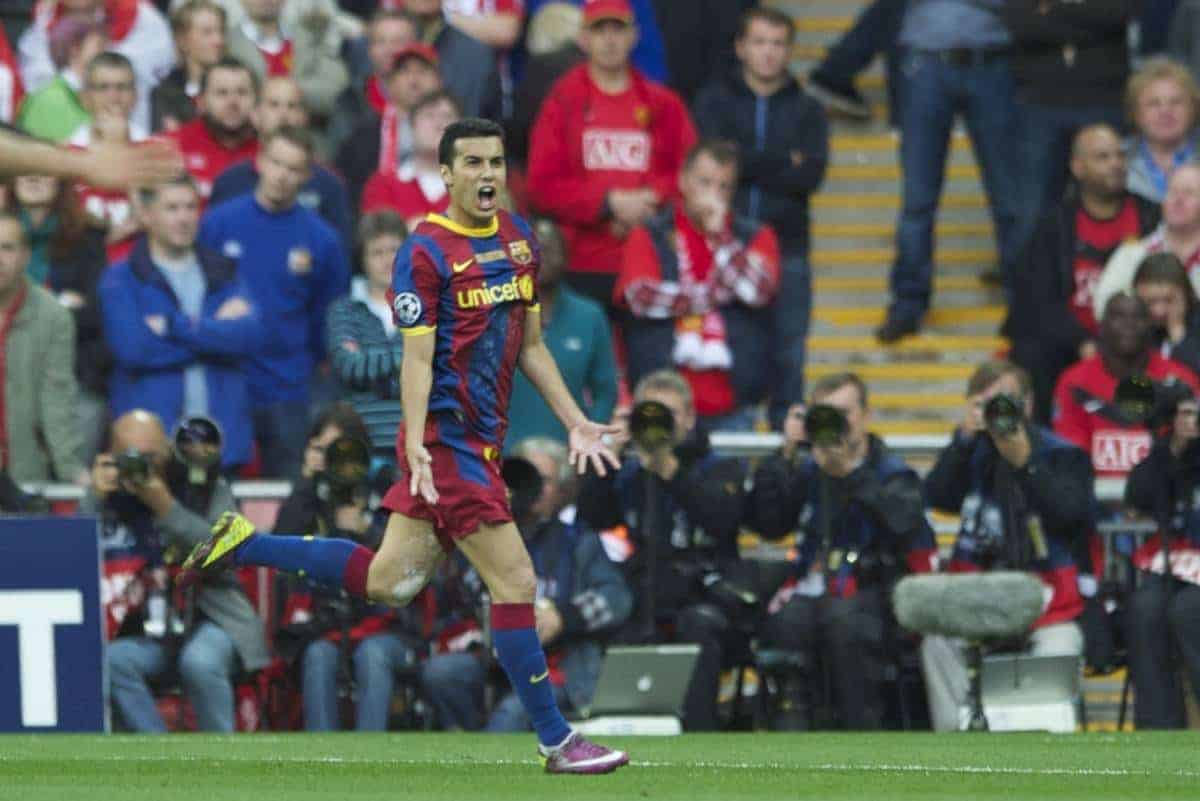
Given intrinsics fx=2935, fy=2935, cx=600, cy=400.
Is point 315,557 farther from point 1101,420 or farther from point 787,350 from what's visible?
point 787,350

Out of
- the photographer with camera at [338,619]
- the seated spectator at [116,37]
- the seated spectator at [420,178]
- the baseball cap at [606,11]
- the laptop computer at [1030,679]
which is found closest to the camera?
the laptop computer at [1030,679]

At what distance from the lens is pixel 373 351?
43.2 ft

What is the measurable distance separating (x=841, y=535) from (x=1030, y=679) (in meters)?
1.09

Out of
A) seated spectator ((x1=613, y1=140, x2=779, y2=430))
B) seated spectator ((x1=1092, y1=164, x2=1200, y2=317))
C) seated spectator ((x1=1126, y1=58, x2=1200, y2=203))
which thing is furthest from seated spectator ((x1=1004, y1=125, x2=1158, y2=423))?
seated spectator ((x1=613, y1=140, x2=779, y2=430))

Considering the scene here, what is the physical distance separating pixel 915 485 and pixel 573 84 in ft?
11.6

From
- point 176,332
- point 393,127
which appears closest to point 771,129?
point 393,127

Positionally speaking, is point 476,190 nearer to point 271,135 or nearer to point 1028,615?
point 1028,615

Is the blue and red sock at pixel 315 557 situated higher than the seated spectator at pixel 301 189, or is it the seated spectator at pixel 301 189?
the seated spectator at pixel 301 189

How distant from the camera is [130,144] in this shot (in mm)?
8852

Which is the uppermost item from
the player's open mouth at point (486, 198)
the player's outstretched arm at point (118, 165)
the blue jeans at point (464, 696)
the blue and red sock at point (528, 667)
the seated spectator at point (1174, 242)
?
the player's outstretched arm at point (118, 165)

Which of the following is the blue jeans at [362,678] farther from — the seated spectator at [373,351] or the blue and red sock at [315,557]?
the blue and red sock at [315,557]

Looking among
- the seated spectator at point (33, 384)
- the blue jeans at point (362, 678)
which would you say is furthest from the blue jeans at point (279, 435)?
the blue jeans at point (362, 678)

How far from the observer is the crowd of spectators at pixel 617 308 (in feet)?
40.6

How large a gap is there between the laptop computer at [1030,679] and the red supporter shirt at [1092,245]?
2.82 metres
